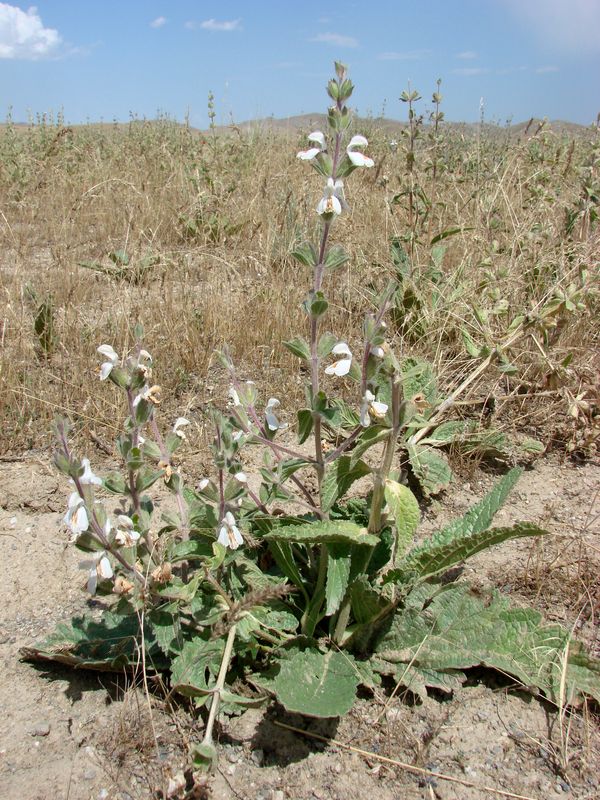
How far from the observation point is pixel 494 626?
1.85m

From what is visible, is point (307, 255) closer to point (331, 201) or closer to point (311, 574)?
point (331, 201)

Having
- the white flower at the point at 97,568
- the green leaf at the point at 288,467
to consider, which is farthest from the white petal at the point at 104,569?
the green leaf at the point at 288,467

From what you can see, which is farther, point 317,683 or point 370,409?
point 317,683

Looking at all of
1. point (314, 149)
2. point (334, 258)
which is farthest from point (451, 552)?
point (314, 149)

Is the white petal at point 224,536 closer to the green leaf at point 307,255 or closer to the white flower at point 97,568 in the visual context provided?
the white flower at point 97,568

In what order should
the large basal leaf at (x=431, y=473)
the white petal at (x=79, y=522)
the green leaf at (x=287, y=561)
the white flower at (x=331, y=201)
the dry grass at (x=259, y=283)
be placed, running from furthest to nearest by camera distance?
1. the dry grass at (x=259, y=283)
2. the large basal leaf at (x=431, y=473)
3. the green leaf at (x=287, y=561)
4. the white flower at (x=331, y=201)
5. the white petal at (x=79, y=522)

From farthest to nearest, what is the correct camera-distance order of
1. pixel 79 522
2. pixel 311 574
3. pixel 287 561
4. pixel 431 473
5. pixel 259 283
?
pixel 259 283, pixel 431 473, pixel 311 574, pixel 287 561, pixel 79 522

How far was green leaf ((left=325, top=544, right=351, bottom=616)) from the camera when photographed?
180cm

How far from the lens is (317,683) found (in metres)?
1.77

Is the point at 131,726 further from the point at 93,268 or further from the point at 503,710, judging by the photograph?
the point at 93,268

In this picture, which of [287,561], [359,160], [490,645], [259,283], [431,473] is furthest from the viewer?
[259,283]

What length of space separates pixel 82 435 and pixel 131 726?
56.2 inches

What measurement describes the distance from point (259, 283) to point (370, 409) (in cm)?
251

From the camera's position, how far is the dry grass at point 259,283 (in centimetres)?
306
